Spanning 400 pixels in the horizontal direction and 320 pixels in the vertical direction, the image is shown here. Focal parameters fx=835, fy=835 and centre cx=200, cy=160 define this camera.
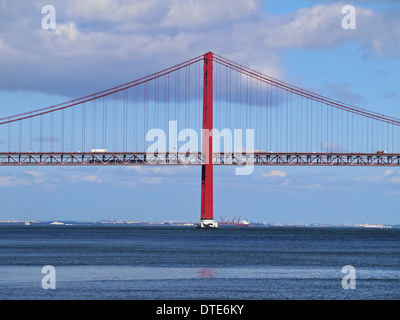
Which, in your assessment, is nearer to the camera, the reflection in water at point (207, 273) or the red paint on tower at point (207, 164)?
the reflection in water at point (207, 273)

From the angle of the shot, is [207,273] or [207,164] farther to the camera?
[207,164]

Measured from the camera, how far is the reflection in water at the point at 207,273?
136ft

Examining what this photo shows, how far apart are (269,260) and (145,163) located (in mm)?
50269

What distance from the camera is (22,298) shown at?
103ft

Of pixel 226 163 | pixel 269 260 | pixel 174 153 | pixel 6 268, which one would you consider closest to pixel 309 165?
pixel 226 163

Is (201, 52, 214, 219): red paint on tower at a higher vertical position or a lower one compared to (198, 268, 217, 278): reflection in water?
higher

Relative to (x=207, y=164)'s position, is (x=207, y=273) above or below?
below

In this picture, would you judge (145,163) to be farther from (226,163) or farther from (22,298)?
(22,298)

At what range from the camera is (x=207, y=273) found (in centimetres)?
4328

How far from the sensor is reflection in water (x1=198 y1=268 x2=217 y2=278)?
136 feet

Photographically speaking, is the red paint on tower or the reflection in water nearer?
the reflection in water

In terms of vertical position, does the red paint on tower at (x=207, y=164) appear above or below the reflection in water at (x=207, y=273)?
above
